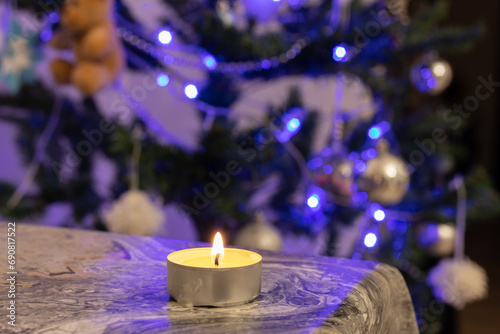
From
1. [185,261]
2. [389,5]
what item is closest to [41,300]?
[185,261]

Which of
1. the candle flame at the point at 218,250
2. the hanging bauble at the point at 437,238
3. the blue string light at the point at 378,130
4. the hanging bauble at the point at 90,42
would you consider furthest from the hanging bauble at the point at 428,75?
the candle flame at the point at 218,250

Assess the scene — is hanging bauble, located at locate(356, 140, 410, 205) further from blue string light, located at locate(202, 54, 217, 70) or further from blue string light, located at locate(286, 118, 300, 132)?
blue string light, located at locate(202, 54, 217, 70)

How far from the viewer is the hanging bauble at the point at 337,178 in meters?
1.19

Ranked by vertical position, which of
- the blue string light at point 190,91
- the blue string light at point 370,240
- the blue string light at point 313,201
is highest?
the blue string light at point 190,91

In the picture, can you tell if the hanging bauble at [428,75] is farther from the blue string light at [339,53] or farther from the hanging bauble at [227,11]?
the hanging bauble at [227,11]

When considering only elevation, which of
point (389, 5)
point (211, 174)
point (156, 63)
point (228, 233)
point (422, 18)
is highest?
point (389, 5)

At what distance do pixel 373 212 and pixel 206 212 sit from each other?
0.46 m

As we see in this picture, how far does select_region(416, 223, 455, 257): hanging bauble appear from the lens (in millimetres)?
1374

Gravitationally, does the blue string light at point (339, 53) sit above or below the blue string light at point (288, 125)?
above

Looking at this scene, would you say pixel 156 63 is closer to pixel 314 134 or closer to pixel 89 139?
pixel 89 139

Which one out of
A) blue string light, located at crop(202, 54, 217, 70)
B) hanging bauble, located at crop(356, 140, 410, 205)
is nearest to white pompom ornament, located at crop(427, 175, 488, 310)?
hanging bauble, located at crop(356, 140, 410, 205)

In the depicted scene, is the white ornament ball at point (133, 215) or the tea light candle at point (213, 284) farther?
the white ornament ball at point (133, 215)

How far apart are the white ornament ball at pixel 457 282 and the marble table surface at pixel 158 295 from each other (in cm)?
80

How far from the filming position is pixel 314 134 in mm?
1273
